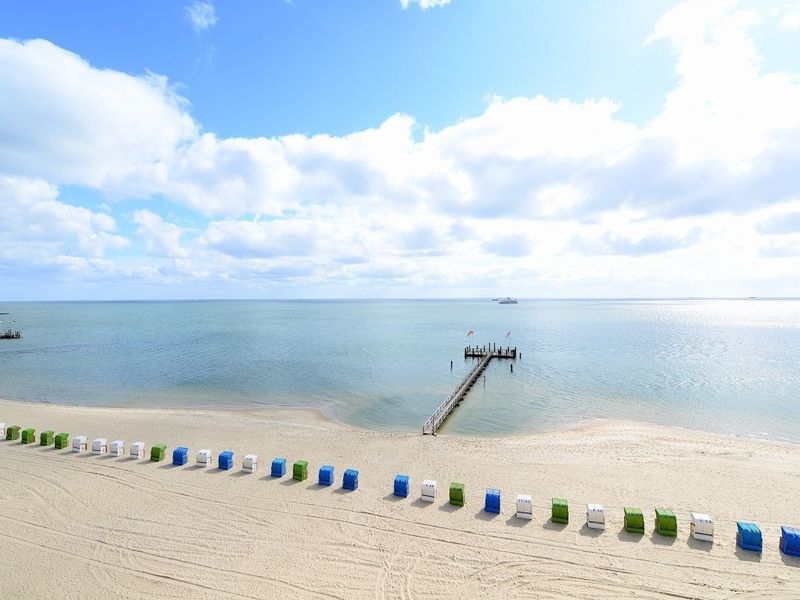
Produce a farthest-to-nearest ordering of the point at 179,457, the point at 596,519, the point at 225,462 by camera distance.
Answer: the point at 179,457 → the point at 225,462 → the point at 596,519

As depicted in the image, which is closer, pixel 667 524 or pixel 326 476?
pixel 667 524

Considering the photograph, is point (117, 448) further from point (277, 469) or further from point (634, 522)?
point (634, 522)

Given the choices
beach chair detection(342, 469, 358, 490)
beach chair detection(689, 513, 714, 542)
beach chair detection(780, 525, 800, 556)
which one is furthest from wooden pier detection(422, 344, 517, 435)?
beach chair detection(780, 525, 800, 556)

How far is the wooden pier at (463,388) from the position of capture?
3123 centimetres

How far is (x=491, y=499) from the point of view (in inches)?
656

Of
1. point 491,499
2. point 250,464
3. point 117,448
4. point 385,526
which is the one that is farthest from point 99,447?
point 491,499

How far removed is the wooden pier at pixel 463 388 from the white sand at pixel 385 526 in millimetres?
5625

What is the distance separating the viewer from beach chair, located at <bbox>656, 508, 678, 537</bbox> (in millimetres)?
14883

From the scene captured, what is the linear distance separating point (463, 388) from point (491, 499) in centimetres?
2666

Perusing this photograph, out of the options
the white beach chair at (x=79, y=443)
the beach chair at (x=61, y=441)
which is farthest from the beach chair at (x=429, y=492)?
the beach chair at (x=61, y=441)

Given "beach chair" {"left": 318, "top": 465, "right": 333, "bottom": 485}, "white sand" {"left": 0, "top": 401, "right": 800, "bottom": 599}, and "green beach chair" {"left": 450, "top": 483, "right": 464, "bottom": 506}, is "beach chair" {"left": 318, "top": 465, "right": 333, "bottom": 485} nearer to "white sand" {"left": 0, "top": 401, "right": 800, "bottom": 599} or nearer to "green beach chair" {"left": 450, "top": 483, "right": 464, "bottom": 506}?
"white sand" {"left": 0, "top": 401, "right": 800, "bottom": 599}

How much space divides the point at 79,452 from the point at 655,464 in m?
31.6

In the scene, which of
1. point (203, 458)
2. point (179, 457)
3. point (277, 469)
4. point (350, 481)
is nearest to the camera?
point (350, 481)

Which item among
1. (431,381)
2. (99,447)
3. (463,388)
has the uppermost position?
(463,388)
